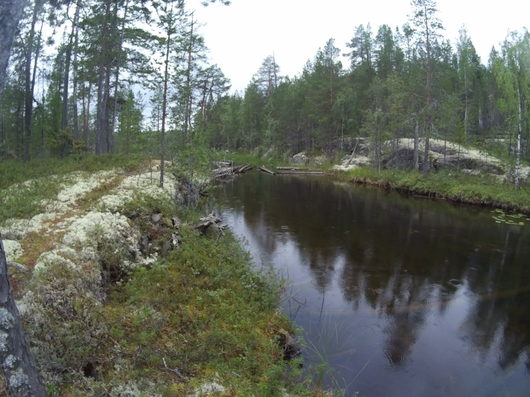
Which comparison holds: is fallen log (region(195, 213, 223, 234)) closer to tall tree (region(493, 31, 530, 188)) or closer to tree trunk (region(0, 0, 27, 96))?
tree trunk (region(0, 0, 27, 96))

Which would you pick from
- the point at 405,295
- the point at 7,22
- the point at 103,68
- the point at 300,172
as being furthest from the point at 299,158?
the point at 7,22

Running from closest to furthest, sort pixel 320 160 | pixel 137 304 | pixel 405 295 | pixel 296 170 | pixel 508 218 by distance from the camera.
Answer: pixel 137 304
pixel 405 295
pixel 508 218
pixel 296 170
pixel 320 160

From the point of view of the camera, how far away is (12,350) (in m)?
3.51

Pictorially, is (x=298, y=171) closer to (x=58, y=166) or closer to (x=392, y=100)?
(x=392, y=100)

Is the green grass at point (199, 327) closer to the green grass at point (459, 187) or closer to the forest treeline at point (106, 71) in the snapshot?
the forest treeline at point (106, 71)

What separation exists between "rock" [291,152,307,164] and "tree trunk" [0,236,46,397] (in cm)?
6454

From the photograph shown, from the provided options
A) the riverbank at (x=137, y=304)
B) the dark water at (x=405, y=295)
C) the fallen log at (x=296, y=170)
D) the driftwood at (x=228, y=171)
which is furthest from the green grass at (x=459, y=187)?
the riverbank at (x=137, y=304)

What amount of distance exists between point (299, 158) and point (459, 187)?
38.6 meters

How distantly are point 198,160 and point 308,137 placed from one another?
56.1 metres

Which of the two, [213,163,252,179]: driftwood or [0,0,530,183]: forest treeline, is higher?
[0,0,530,183]: forest treeline

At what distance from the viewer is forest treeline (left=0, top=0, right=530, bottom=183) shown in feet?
65.2

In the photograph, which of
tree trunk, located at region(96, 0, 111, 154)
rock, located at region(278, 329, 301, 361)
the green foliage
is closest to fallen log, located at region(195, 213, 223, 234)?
rock, located at region(278, 329, 301, 361)

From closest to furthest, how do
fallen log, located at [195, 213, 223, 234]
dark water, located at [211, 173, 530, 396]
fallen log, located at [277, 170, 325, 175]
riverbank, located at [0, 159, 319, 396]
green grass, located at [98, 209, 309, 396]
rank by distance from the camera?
riverbank, located at [0, 159, 319, 396] → green grass, located at [98, 209, 309, 396] → dark water, located at [211, 173, 530, 396] → fallen log, located at [195, 213, 223, 234] → fallen log, located at [277, 170, 325, 175]

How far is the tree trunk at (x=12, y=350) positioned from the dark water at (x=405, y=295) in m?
5.84
